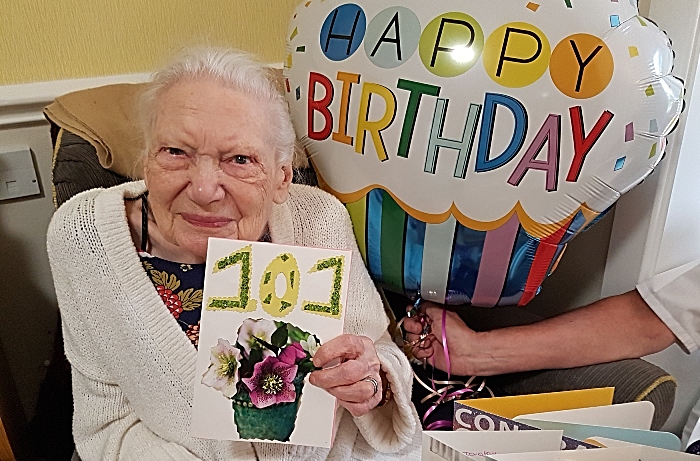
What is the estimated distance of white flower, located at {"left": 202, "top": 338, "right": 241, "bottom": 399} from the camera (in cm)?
81

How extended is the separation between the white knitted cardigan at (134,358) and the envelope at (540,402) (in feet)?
0.46

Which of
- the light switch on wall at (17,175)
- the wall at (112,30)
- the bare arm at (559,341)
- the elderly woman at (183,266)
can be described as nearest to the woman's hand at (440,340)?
the bare arm at (559,341)

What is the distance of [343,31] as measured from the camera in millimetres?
971

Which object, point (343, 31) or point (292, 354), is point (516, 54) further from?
point (292, 354)

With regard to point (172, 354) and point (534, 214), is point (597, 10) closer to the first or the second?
point (534, 214)

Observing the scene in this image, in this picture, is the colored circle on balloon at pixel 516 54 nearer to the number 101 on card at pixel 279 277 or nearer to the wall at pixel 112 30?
the number 101 on card at pixel 279 277

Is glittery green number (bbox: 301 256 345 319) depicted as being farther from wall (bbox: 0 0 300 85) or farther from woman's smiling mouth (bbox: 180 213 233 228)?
wall (bbox: 0 0 300 85)

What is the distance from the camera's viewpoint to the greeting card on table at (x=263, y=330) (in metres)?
0.80

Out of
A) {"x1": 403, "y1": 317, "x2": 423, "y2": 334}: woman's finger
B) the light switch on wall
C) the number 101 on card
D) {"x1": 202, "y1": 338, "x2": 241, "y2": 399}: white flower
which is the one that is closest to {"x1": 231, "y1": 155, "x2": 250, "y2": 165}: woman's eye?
the number 101 on card

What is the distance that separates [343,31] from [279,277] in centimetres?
40

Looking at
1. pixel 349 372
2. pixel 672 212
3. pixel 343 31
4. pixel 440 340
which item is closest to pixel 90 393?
pixel 349 372

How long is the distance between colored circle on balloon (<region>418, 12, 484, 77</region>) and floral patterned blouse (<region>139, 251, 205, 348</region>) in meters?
0.46

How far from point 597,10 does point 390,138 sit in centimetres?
33

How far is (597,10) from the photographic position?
876 millimetres
